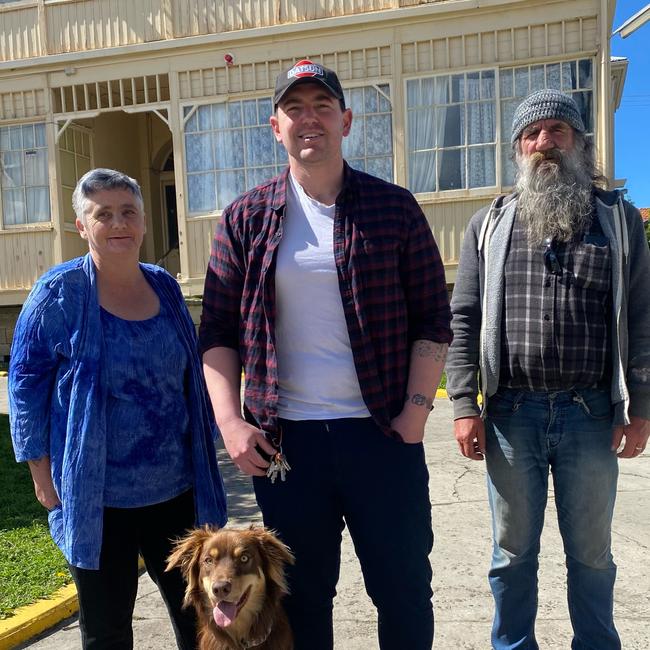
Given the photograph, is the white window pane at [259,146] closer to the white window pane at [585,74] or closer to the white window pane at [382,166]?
the white window pane at [382,166]

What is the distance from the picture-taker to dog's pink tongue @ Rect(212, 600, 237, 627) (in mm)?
2404

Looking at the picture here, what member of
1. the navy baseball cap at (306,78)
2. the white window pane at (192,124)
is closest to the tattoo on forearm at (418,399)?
the navy baseball cap at (306,78)

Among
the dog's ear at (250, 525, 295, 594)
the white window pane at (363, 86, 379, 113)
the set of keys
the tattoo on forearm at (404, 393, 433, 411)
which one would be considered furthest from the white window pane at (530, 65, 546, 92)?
the dog's ear at (250, 525, 295, 594)

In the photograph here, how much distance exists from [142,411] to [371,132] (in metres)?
10.6

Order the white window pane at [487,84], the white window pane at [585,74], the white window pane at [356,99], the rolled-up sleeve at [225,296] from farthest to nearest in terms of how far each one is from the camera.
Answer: the white window pane at [356,99], the white window pane at [487,84], the white window pane at [585,74], the rolled-up sleeve at [225,296]

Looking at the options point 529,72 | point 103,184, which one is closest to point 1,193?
point 529,72

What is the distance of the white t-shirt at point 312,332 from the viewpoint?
2.47m

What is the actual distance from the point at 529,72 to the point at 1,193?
10.8 meters

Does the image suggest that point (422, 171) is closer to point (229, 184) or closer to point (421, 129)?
point (421, 129)

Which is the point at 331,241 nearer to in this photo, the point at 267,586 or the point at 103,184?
the point at 103,184

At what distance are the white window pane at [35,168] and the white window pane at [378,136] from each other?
22.3 feet

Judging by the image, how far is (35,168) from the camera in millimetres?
14031

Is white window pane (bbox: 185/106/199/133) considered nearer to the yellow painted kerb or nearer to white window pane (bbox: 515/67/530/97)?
white window pane (bbox: 515/67/530/97)

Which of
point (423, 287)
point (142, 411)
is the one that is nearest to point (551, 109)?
point (423, 287)
